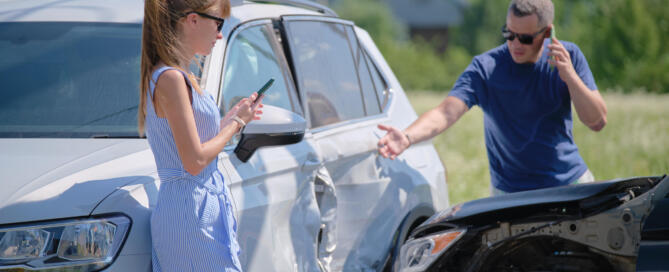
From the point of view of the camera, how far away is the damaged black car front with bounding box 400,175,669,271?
2691 mm

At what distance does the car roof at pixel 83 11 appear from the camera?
12.0 feet

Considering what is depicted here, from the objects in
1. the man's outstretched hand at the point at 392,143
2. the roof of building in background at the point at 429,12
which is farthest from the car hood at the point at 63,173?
the roof of building in background at the point at 429,12

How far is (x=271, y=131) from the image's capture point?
299cm

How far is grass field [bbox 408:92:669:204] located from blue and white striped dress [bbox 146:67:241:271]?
670 centimetres

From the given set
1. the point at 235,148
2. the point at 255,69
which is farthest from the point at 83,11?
the point at 235,148

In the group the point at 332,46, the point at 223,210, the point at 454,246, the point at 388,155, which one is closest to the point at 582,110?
the point at 388,155

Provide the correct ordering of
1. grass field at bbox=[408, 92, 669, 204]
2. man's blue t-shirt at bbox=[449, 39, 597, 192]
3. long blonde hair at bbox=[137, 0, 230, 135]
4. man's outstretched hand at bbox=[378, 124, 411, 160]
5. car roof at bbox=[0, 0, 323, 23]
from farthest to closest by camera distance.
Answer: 1. grass field at bbox=[408, 92, 669, 204]
2. man's blue t-shirt at bbox=[449, 39, 597, 192]
3. man's outstretched hand at bbox=[378, 124, 411, 160]
4. car roof at bbox=[0, 0, 323, 23]
5. long blonde hair at bbox=[137, 0, 230, 135]

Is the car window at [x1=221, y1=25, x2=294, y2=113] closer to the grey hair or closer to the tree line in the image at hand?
the grey hair

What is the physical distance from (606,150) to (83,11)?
12.0m

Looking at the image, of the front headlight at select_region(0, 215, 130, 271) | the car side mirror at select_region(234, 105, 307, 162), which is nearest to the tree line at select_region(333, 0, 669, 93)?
the car side mirror at select_region(234, 105, 307, 162)

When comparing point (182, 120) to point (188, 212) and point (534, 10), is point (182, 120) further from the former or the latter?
point (534, 10)

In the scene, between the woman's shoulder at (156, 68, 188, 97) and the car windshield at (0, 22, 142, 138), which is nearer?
the woman's shoulder at (156, 68, 188, 97)

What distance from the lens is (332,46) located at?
→ 4543 mm

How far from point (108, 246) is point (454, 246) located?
123 cm
